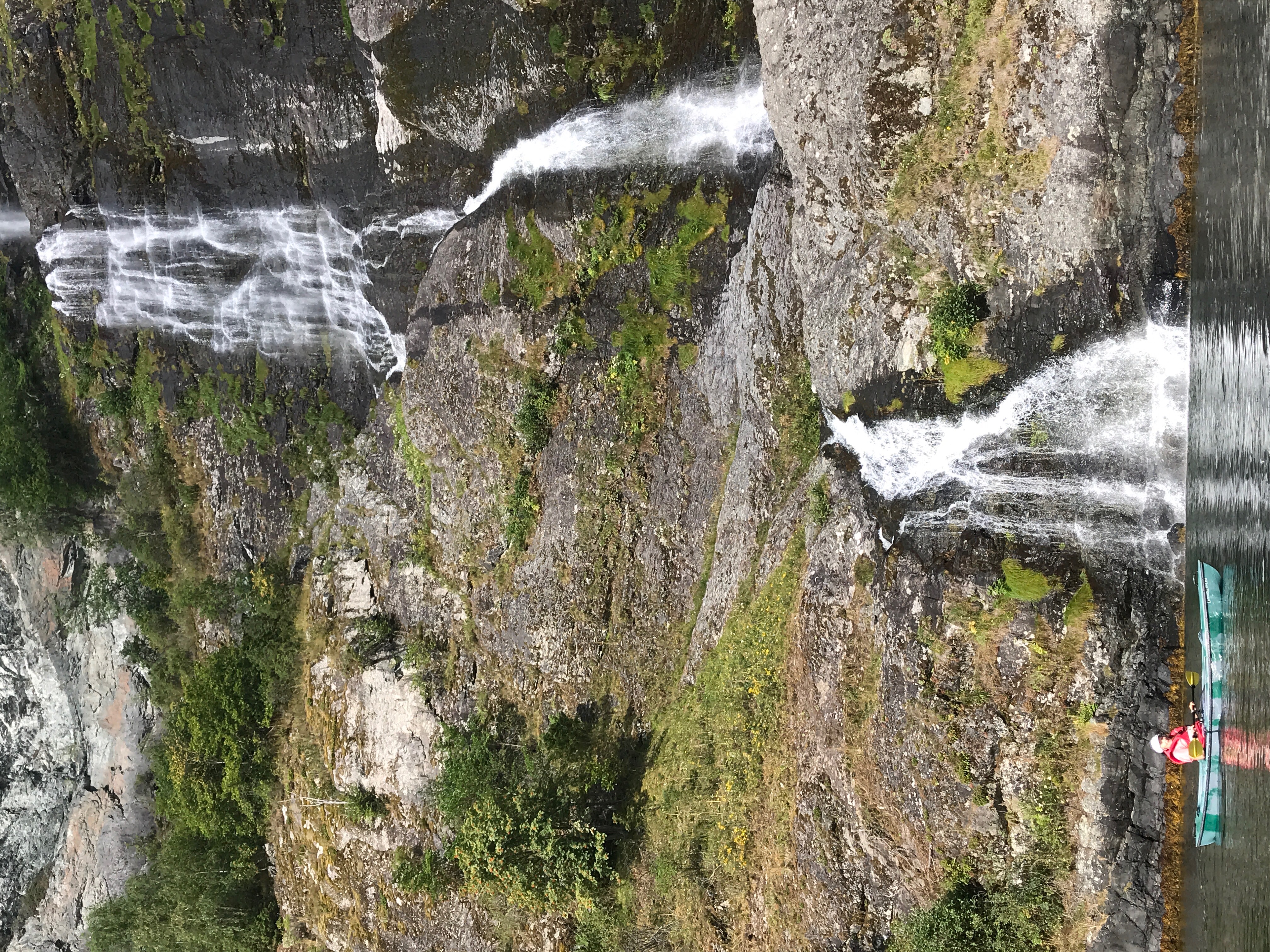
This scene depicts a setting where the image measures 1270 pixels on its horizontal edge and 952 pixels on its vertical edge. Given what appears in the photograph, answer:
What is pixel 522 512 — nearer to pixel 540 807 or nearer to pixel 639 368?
pixel 639 368

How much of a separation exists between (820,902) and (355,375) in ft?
44.9

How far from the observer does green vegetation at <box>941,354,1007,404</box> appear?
41.9 ft

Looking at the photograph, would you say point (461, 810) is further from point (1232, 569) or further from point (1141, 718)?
point (1232, 569)

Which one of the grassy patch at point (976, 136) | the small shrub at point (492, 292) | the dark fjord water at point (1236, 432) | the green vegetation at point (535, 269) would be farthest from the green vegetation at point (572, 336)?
the dark fjord water at point (1236, 432)

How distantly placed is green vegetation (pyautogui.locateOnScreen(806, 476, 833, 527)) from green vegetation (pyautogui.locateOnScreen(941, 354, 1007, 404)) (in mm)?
2178

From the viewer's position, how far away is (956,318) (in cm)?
1287

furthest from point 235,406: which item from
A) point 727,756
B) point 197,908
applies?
point 727,756

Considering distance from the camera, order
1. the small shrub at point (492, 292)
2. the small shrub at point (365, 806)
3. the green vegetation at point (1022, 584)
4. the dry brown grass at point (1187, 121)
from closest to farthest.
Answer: the dry brown grass at point (1187, 121), the green vegetation at point (1022, 584), the small shrub at point (492, 292), the small shrub at point (365, 806)

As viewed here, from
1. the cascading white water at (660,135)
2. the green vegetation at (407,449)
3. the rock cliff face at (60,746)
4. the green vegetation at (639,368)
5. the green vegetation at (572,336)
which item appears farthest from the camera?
the rock cliff face at (60,746)

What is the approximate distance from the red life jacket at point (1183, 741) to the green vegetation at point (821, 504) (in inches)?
197

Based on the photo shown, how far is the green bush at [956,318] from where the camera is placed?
12.8m

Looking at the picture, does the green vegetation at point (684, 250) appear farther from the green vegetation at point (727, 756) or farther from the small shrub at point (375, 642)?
the small shrub at point (375, 642)

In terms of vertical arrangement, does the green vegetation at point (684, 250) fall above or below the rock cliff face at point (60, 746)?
above

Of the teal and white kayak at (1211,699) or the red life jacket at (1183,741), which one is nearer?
the red life jacket at (1183,741)
